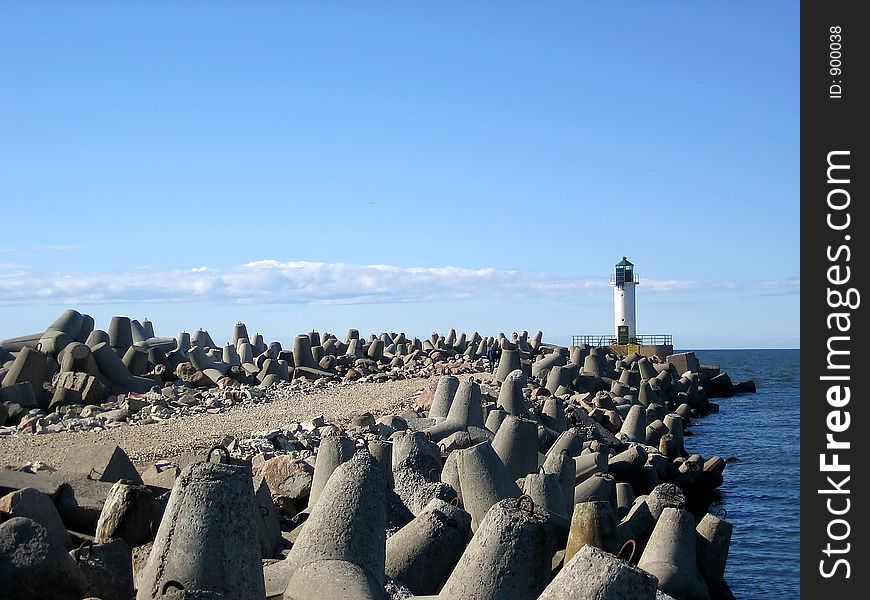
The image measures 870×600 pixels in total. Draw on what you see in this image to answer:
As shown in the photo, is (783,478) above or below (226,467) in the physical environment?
below

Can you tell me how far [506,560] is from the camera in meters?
4.36

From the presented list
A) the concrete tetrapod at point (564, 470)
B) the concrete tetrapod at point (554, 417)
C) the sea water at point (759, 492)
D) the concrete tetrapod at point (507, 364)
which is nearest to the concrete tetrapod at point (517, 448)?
the concrete tetrapod at point (564, 470)

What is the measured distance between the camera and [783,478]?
17.8m

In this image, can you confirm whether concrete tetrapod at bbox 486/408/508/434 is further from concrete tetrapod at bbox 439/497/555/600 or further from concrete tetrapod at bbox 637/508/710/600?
concrete tetrapod at bbox 439/497/555/600

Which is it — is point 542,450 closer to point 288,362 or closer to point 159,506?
point 159,506

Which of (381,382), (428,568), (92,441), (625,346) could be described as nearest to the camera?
(428,568)

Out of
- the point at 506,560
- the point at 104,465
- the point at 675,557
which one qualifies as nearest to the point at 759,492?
the point at 675,557

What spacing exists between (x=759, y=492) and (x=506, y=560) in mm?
13133

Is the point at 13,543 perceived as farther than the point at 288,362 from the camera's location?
No

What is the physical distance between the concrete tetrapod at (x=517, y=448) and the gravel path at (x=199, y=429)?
107 inches

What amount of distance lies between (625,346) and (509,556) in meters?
41.2

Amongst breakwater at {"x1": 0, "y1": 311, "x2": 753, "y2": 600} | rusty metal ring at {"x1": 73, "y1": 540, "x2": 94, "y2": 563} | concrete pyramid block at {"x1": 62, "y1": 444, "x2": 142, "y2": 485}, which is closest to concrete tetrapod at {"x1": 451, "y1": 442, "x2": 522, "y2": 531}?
breakwater at {"x1": 0, "y1": 311, "x2": 753, "y2": 600}

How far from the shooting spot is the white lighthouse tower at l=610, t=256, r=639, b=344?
46.7 meters

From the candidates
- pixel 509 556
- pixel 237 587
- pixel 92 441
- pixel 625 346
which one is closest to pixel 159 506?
pixel 237 587
